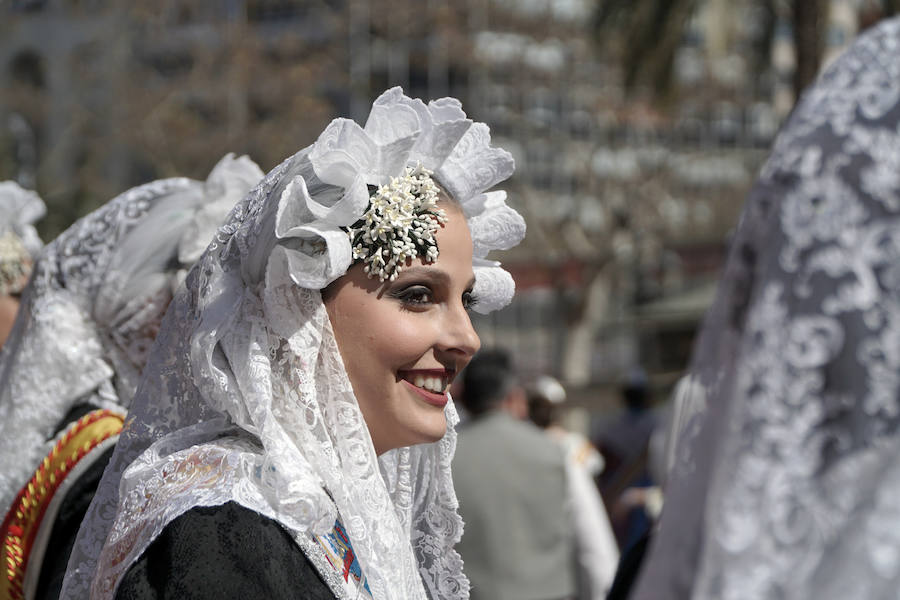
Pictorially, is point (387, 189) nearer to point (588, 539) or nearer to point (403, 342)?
point (403, 342)

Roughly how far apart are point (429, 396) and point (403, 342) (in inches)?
4.8

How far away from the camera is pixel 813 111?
1.28m

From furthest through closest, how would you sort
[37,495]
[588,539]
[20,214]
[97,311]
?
1. [588,539]
2. [20,214]
3. [97,311]
4. [37,495]

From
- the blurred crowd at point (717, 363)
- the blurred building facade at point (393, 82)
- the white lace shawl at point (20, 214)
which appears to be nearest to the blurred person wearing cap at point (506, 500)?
the blurred crowd at point (717, 363)

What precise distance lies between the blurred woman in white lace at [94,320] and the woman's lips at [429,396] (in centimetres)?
99

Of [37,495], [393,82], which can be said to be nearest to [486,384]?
[37,495]

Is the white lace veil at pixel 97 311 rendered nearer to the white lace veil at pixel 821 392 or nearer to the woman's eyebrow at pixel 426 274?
the woman's eyebrow at pixel 426 274

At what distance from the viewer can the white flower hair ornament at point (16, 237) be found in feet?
12.5

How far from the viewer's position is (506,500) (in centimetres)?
532

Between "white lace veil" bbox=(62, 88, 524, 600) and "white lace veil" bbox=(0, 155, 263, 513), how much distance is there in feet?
2.49

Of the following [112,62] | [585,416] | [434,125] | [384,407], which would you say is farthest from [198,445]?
[112,62]

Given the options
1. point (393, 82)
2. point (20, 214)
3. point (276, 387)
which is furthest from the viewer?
point (393, 82)

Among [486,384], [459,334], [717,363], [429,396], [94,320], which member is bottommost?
[486,384]

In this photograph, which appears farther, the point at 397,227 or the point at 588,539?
the point at 588,539
